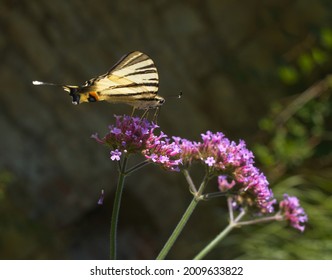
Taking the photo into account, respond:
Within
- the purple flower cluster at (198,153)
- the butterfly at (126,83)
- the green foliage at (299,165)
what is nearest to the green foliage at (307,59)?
the green foliage at (299,165)

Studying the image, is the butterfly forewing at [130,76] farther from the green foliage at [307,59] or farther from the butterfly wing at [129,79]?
the green foliage at [307,59]

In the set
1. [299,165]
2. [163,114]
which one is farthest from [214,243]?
[163,114]

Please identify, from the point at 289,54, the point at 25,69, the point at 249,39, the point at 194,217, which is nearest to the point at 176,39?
the point at 249,39

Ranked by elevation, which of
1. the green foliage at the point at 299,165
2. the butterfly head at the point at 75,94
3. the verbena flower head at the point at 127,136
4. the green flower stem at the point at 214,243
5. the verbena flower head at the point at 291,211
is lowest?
the green flower stem at the point at 214,243

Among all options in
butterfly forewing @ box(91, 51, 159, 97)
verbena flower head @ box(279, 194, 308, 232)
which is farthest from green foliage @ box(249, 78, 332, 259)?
butterfly forewing @ box(91, 51, 159, 97)

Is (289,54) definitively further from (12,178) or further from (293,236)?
(12,178)

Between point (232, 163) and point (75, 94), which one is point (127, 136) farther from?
point (232, 163)

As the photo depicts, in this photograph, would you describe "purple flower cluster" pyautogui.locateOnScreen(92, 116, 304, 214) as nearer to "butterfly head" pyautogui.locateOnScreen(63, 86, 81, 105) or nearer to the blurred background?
"butterfly head" pyautogui.locateOnScreen(63, 86, 81, 105)
